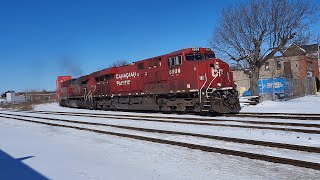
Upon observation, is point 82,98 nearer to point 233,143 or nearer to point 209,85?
point 209,85

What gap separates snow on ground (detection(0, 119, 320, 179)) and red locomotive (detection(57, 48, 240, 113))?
7.82 meters

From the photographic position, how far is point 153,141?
9742 millimetres

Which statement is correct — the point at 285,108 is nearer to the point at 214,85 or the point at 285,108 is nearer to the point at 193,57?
the point at 214,85

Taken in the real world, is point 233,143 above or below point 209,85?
below

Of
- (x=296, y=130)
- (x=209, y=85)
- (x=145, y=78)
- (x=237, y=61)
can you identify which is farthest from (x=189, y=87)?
(x=237, y=61)

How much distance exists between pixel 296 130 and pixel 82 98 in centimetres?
2522

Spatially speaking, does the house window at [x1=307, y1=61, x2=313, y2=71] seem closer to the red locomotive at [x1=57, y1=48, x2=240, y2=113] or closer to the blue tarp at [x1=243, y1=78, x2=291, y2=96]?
the blue tarp at [x1=243, y1=78, x2=291, y2=96]

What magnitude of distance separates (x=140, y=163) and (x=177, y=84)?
37.7 feet

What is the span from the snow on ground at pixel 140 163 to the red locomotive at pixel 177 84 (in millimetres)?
7824

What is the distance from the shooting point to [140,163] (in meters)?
7.04

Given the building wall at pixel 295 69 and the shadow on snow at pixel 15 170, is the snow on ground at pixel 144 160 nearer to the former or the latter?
the shadow on snow at pixel 15 170

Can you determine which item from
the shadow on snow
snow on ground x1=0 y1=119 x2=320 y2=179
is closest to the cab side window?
snow on ground x1=0 y1=119 x2=320 y2=179

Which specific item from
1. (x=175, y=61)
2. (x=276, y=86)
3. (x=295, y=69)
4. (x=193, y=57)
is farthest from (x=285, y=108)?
(x=295, y=69)

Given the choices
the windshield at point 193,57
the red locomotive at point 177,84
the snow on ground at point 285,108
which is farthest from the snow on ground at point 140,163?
the snow on ground at point 285,108
